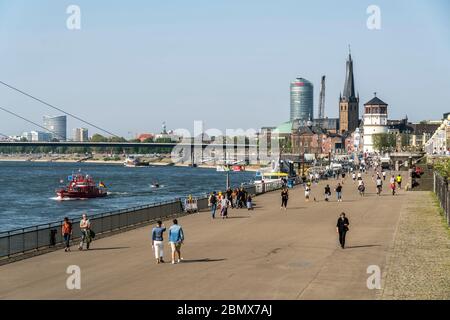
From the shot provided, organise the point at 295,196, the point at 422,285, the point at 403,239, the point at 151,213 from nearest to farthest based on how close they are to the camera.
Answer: the point at 422,285 → the point at 403,239 → the point at 151,213 → the point at 295,196

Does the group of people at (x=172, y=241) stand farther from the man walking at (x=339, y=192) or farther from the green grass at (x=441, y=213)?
the man walking at (x=339, y=192)

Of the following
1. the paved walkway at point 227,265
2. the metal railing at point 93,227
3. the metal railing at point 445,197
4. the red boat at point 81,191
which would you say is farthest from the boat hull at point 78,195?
the paved walkway at point 227,265

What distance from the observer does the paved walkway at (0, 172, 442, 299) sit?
18875 millimetres

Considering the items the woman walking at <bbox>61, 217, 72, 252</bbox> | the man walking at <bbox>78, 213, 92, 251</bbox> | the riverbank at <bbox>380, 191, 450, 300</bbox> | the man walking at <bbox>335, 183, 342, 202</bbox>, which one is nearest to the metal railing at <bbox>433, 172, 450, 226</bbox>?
the riverbank at <bbox>380, 191, 450, 300</bbox>

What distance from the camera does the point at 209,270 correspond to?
72.6 feet

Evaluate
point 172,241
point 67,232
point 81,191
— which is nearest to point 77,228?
point 67,232

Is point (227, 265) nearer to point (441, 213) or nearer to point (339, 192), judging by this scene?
point (441, 213)

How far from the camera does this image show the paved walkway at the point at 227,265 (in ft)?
61.9

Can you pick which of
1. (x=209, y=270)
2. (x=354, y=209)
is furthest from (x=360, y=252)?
(x=354, y=209)

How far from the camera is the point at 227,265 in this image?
23000 millimetres

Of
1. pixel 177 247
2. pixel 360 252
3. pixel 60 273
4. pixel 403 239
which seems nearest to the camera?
pixel 60 273

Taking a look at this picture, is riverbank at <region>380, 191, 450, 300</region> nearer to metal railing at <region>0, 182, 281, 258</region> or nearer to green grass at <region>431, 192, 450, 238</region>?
green grass at <region>431, 192, 450, 238</region>
